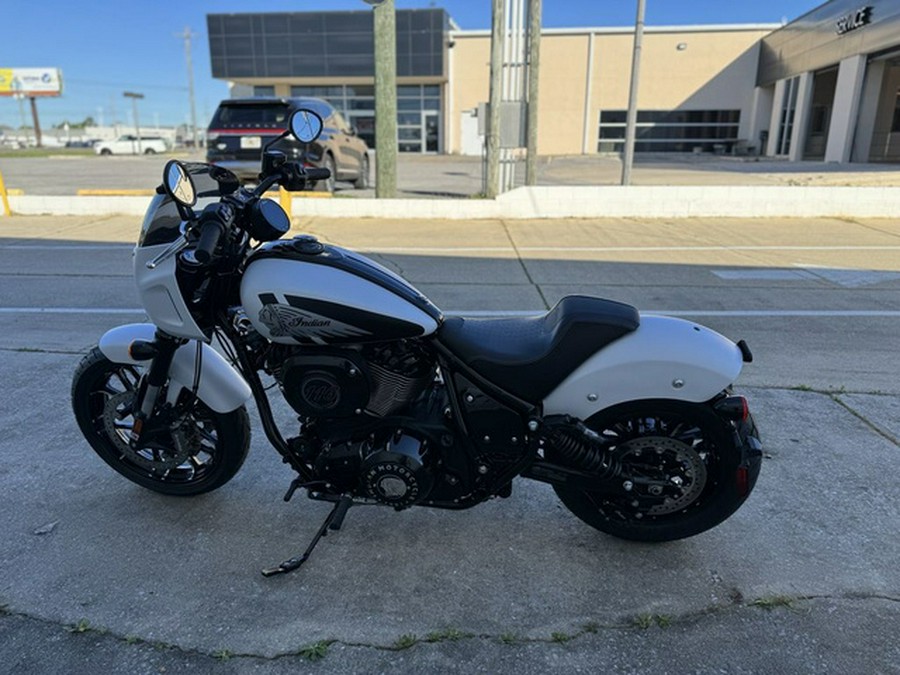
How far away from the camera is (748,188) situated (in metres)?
11.4

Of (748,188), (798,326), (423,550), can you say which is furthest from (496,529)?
(748,188)

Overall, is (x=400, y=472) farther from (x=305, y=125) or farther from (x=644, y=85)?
(x=644, y=85)

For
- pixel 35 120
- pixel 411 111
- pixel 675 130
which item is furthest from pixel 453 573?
pixel 35 120

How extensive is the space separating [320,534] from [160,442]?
87 centimetres

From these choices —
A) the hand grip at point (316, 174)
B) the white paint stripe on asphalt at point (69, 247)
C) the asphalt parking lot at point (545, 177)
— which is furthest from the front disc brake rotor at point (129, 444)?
the asphalt parking lot at point (545, 177)

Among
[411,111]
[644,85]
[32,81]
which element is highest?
[32,81]

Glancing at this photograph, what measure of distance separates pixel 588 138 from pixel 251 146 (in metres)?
26.7

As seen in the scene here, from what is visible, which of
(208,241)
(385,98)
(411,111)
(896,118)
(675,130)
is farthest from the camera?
(411,111)

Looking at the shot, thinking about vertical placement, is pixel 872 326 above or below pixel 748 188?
below

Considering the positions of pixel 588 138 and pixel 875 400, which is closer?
pixel 875 400

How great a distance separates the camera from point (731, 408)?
230cm

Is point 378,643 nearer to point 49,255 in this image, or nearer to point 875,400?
point 875,400

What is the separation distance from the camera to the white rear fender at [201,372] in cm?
264

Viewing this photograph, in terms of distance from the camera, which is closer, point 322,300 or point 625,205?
point 322,300
